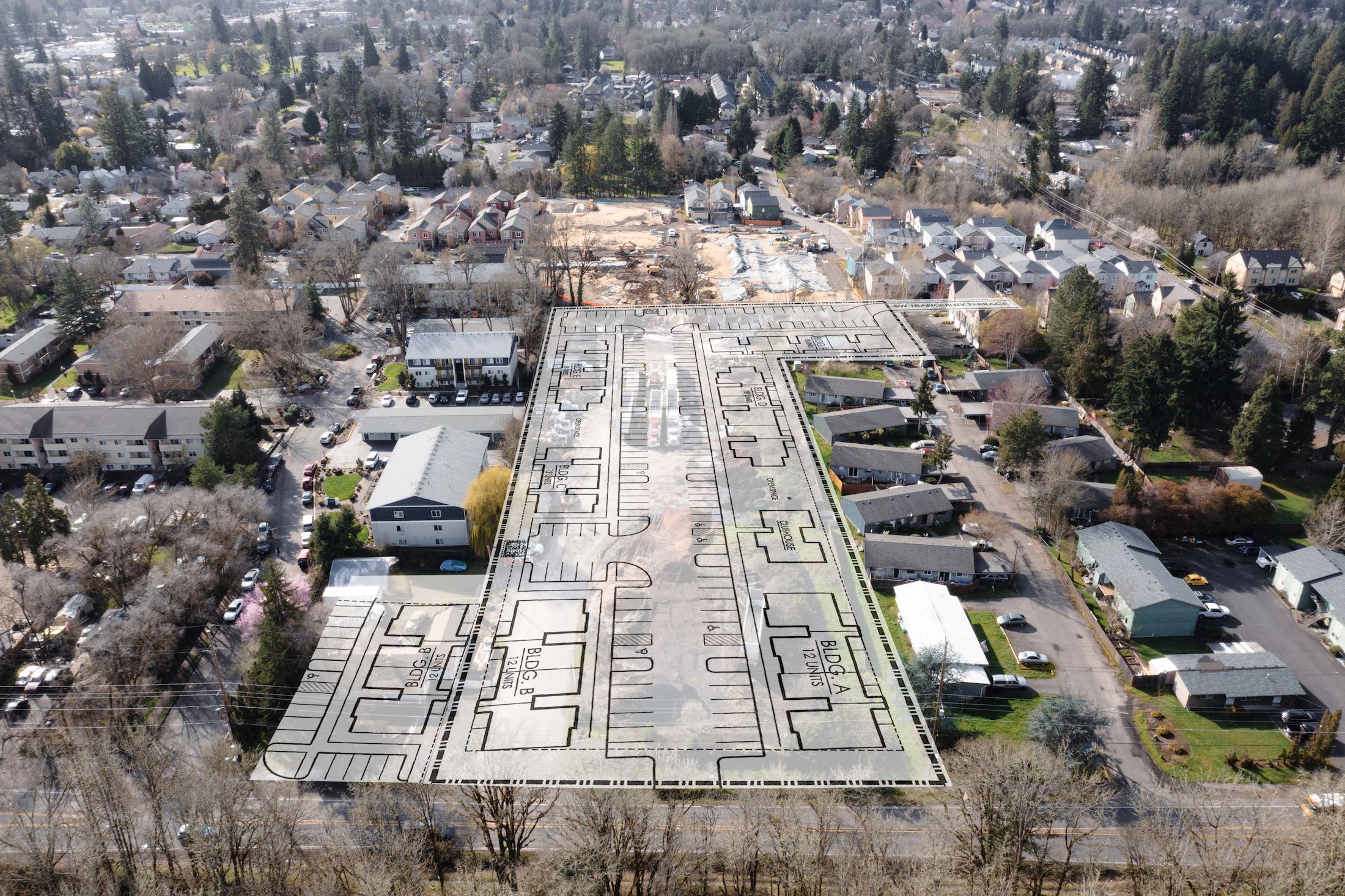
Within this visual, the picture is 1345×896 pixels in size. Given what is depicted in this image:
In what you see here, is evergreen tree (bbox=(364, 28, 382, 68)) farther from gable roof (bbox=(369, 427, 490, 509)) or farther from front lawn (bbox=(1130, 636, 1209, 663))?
front lawn (bbox=(1130, 636, 1209, 663))

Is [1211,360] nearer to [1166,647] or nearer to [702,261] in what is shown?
[1166,647]

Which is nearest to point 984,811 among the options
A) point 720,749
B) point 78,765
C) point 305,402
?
point 720,749

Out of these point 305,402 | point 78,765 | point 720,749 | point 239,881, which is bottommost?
point 305,402

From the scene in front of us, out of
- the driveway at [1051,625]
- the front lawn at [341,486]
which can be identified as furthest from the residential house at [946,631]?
the front lawn at [341,486]

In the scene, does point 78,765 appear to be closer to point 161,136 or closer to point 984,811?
point 984,811

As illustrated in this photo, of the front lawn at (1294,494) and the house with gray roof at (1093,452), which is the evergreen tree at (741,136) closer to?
the house with gray roof at (1093,452)

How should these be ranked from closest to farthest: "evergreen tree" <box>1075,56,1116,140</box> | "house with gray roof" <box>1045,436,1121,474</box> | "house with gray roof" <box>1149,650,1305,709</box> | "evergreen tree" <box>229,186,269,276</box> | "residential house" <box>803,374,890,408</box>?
"house with gray roof" <box>1149,650,1305,709</box> < "house with gray roof" <box>1045,436,1121,474</box> < "residential house" <box>803,374,890,408</box> < "evergreen tree" <box>229,186,269,276</box> < "evergreen tree" <box>1075,56,1116,140</box>
